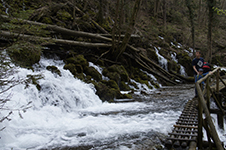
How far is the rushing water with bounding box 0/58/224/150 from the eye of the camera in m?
3.97

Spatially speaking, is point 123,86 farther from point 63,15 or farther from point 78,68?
point 63,15

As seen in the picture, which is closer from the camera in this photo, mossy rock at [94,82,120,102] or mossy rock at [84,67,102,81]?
mossy rock at [94,82,120,102]

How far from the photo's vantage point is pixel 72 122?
555 centimetres

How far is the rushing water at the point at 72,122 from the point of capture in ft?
13.0

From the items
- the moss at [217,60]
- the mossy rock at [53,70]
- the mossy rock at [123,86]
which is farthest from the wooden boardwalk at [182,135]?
the moss at [217,60]

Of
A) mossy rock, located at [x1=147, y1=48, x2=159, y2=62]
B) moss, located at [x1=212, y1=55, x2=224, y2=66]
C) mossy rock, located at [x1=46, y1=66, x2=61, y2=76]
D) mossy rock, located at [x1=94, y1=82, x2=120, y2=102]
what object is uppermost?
mossy rock, located at [x1=147, y1=48, x2=159, y2=62]

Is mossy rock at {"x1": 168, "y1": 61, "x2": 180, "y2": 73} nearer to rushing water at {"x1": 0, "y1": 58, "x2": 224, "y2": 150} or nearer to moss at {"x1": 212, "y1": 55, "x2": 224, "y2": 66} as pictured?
moss at {"x1": 212, "y1": 55, "x2": 224, "y2": 66}

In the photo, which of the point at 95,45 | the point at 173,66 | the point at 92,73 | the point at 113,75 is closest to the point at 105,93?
the point at 92,73

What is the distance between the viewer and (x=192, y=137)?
3.29 meters

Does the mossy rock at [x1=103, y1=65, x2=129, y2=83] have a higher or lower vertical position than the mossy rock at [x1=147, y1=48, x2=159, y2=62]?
lower

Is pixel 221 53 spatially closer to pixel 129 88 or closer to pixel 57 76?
pixel 129 88

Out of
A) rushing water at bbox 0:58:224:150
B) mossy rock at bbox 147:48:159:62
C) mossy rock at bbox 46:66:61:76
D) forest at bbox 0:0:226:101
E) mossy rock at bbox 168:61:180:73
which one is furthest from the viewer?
mossy rock at bbox 168:61:180:73

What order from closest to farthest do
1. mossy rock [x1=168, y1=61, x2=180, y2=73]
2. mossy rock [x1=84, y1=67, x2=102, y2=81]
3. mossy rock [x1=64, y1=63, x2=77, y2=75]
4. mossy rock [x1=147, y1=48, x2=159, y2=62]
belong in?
1. mossy rock [x1=64, y1=63, x2=77, y2=75]
2. mossy rock [x1=84, y1=67, x2=102, y2=81]
3. mossy rock [x1=147, y1=48, x2=159, y2=62]
4. mossy rock [x1=168, y1=61, x2=180, y2=73]

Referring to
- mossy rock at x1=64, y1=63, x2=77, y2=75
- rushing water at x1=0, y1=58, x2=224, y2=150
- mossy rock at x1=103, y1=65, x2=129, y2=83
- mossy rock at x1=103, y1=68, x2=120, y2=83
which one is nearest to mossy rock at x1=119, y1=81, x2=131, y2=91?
mossy rock at x1=103, y1=65, x2=129, y2=83
